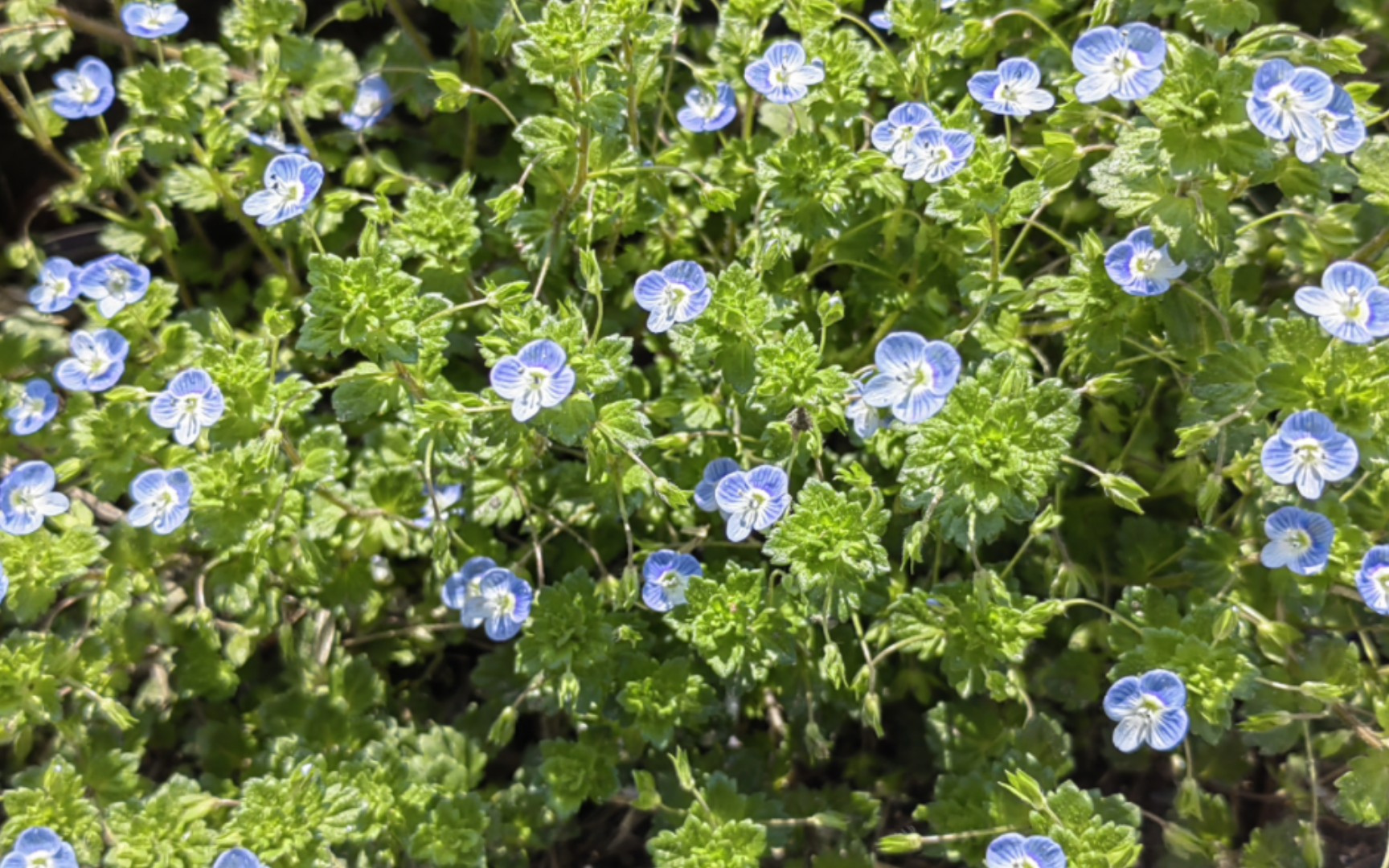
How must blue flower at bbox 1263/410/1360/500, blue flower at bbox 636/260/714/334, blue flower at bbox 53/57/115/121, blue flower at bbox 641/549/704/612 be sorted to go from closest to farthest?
1. blue flower at bbox 1263/410/1360/500
2. blue flower at bbox 636/260/714/334
3. blue flower at bbox 641/549/704/612
4. blue flower at bbox 53/57/115/121

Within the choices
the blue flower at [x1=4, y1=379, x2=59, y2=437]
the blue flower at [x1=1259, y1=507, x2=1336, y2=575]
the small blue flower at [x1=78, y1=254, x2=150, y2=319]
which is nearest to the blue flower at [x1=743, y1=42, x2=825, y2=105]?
the blue flower at [x1=1259, y1=507, x2=1336, y2=575]

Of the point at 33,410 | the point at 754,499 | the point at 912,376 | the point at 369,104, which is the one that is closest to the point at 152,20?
the point at 369,104

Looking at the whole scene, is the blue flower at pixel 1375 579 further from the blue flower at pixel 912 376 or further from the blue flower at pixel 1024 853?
the blue flower at pixel 912 376

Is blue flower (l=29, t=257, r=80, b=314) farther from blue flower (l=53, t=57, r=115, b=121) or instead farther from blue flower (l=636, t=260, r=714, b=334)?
blue flower (l=636, t=260, r=714, b=334)

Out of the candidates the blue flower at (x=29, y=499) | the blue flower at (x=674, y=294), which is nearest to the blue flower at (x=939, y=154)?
the blue flower at (x=674, y=294)

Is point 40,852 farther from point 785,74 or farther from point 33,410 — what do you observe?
point 785,74

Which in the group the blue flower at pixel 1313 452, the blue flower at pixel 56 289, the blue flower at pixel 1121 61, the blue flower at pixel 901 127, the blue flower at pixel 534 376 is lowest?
the blue flower at pixel 56 289

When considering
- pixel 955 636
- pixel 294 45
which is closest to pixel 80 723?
pixel 294 45

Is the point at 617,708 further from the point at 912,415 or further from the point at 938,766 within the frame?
the point at 912,415
